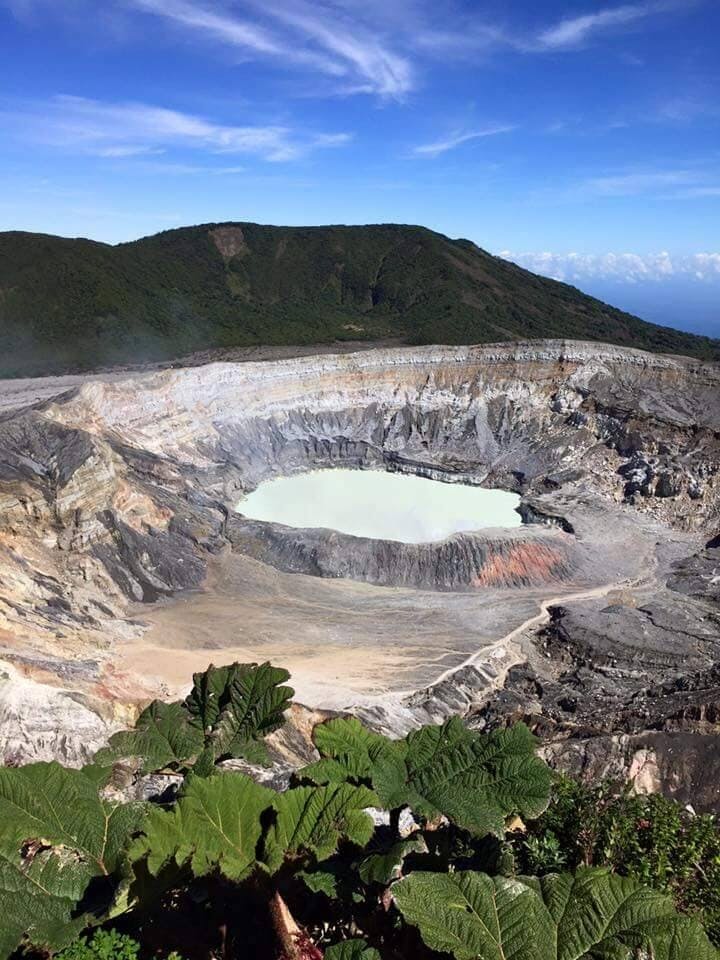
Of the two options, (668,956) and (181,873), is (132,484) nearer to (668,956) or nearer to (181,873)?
(181,873)

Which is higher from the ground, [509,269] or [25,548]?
[509,269]

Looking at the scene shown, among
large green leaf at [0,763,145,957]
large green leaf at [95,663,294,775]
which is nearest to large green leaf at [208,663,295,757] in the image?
large green leaf at [95,663,294,775]

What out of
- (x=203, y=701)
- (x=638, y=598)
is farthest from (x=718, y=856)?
(x=638, y=598)

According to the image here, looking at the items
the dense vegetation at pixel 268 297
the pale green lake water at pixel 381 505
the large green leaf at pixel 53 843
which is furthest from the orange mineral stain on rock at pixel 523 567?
the dense vegetation at pixel 268 297

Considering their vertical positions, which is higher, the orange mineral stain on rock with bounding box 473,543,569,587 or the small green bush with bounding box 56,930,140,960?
the small green bush with bounding box 56,930,140,960

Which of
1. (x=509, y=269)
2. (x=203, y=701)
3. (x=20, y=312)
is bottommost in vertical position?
(x=203, y=701)

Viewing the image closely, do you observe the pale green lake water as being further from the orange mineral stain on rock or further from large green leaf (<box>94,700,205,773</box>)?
large green leaf (<box>94,700,205,773</box>)

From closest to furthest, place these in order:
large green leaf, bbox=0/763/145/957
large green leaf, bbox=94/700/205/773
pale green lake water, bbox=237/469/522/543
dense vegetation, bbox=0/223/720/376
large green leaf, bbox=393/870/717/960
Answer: large green leaf, bbox=393/870/717/960, large green leaf, bbox=0/763/145/957, large green leaf, bbox=94/700/205/773, pale green lake water, bbox=237/469/522/543, dense vegetation, bbox=0/223/720/376
